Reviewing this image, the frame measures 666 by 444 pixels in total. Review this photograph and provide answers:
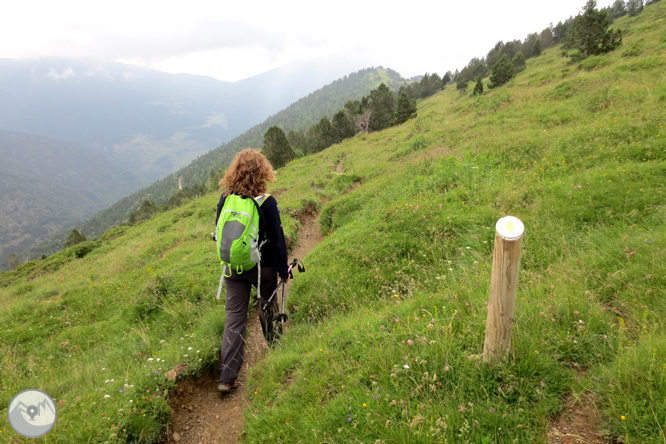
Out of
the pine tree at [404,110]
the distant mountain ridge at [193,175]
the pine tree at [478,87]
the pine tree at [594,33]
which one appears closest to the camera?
the pine tree at [594,33]

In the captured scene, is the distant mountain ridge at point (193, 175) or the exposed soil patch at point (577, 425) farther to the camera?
the distant mountain ridge at point (193, 175)

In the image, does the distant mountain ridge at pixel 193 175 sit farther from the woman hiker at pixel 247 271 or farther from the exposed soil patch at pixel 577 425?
the exposed soil patch at pixel 577 425

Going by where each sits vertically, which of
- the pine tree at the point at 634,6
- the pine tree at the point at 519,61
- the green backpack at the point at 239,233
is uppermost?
the pine tree at the point at 634,6

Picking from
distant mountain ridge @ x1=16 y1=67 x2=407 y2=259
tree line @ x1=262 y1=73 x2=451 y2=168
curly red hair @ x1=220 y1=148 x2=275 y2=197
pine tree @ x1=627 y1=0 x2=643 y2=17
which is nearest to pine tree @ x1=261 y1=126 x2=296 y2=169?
tree line @ x1=262 y1=73 x2=451 y2=168

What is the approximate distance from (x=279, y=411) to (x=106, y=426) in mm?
1867

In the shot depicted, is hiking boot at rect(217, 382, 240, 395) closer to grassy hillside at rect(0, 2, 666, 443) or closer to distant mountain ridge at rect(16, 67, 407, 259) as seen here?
grassy hillside at rect(0, 2, 666, 443)

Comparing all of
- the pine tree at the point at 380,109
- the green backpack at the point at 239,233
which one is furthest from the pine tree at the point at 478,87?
the green backpack at the point at 239,233

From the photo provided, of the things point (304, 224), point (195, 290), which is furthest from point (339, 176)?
point (195, 290)

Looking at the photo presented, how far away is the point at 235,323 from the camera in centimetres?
419

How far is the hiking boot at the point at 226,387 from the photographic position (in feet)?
13.2

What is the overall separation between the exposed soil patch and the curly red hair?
3889mm

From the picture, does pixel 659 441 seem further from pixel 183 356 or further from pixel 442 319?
pixel 183 356

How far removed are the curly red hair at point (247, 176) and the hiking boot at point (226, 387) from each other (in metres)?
2.75

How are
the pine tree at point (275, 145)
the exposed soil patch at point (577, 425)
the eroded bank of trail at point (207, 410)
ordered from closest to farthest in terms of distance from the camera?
the exposed soil patch at point (577, 425), the eroded bank of trail at point (207, 410), the pine tree at point (275, 145)
